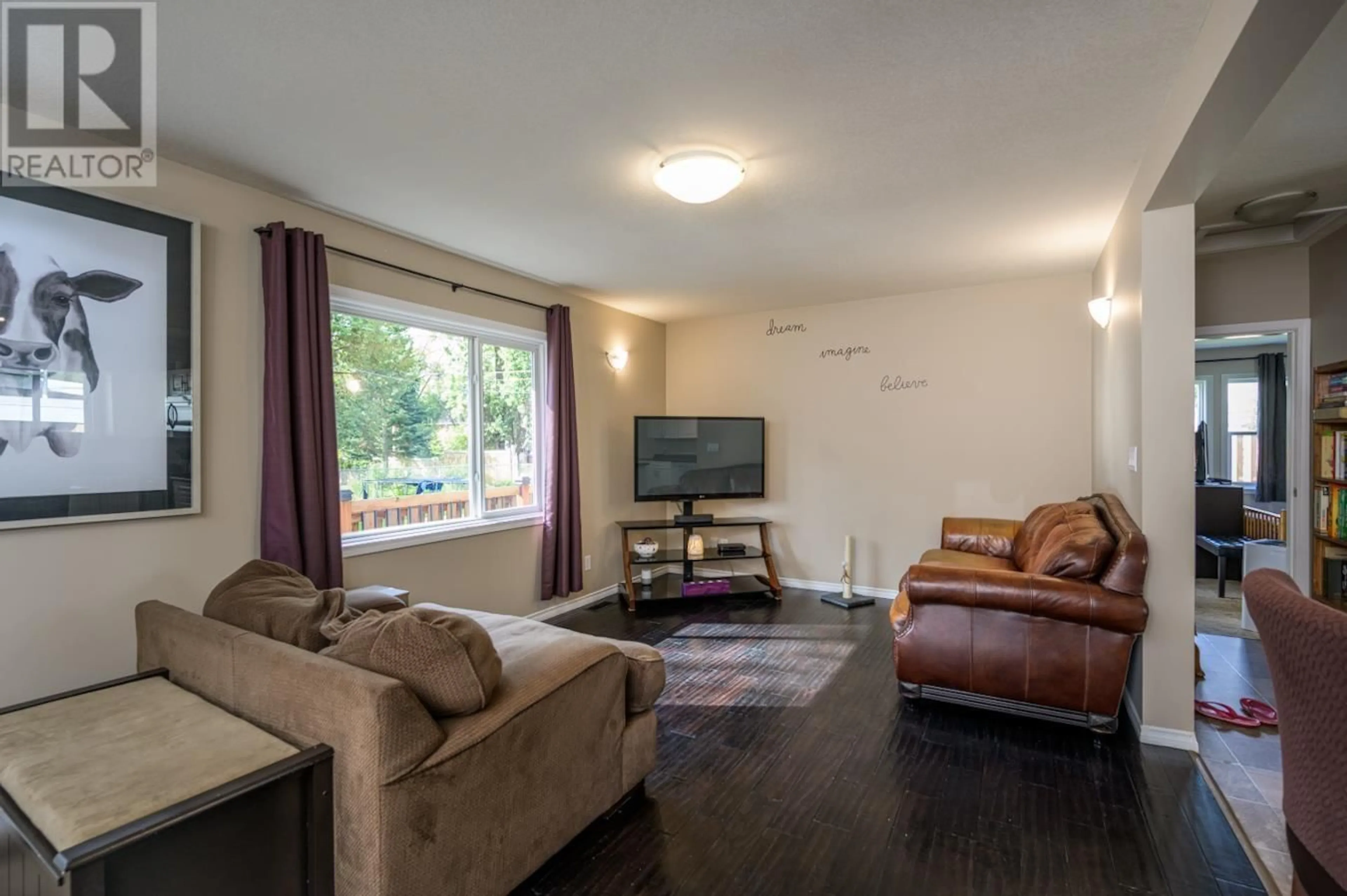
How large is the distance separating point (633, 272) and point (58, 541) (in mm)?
3203

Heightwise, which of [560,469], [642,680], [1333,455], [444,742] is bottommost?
[642,680]

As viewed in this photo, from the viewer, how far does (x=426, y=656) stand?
1.44 metres

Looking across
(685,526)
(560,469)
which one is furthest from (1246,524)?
(560,469)

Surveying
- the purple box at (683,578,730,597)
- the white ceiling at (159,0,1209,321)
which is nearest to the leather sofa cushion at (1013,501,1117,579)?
the white ceiling at (159,0,1209,321)

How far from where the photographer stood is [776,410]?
536cm

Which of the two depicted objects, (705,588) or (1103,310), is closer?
(1103,310)

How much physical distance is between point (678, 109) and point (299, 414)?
7.01ft

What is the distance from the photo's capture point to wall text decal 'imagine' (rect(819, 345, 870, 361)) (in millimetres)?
4961

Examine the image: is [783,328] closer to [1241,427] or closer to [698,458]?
[698,458]

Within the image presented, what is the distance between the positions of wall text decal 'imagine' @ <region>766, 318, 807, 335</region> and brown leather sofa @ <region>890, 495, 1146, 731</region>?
2.77m

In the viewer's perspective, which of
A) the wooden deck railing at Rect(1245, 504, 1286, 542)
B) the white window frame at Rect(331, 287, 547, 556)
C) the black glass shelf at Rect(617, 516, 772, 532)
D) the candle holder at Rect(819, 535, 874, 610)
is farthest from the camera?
the wooden deck railing at Rect(1245, 504, 1286, 542)

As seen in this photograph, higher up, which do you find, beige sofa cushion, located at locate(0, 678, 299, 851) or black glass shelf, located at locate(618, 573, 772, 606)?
beige sofa cushion, located at locate(0, 678, 299, 851)

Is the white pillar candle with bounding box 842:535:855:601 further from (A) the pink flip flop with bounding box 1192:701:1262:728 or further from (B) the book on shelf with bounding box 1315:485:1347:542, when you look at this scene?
(B) the book on shelf with bounding box 1315:485:1347:542

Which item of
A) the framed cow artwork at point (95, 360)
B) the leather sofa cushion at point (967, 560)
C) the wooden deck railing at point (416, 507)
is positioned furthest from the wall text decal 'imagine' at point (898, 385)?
the framed cow artwork at point (95, 360)
